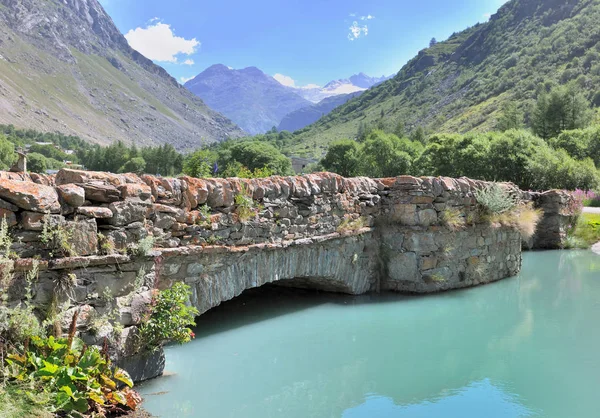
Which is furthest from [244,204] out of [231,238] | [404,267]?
[404,267]

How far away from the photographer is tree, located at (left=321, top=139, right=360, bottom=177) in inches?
2206

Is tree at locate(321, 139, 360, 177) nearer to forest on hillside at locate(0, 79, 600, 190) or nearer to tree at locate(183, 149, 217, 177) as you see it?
forest on hillside at locate(0, 79, 600, 190)

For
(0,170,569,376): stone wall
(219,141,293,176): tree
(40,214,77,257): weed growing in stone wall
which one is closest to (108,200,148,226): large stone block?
(0,170,569,376): stone wall

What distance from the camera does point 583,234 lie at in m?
16.6

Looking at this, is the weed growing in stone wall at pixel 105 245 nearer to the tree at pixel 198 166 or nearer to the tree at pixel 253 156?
the tree at pixel 198 166

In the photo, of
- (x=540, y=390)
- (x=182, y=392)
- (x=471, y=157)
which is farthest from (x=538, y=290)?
(x=471, y=157)

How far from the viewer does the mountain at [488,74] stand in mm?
74062

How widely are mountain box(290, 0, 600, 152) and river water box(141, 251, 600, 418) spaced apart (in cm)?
6234

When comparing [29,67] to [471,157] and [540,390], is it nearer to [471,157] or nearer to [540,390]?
[471,157]

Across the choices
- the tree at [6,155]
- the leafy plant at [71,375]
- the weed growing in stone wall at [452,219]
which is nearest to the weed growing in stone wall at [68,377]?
the leafy plant at [71,375]

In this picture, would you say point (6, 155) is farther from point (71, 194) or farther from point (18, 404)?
point (18, 404)

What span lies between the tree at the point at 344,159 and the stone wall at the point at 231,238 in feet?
150

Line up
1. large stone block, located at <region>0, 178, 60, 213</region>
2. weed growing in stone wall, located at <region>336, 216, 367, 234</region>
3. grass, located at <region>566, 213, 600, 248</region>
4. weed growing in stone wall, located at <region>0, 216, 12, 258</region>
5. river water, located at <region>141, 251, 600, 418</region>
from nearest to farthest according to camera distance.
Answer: weed growing in stone wall, located at <region>0, 216, 12, 258</region> → large stone block, located at <region>0, 178, 60, 213</region> → river water, located at <region>141, 251, 600, 418</region> → weed growing in stone wall, located at <region>336, 216, 367, 234</region> → grass, located at <region>566, 213, 600, 248</region>

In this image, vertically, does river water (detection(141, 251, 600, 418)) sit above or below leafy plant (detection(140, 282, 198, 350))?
below
